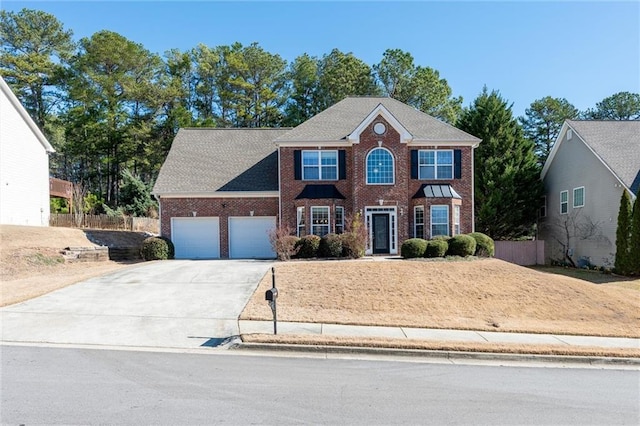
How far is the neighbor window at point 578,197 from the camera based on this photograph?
2614cm

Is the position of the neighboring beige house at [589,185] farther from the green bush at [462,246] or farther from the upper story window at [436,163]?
the green bush at [462,246]

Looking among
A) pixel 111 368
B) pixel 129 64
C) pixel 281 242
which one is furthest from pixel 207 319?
pixel 129 64

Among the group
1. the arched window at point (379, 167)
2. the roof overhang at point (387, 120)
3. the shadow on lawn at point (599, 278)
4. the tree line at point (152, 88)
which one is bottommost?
the shadow on lawn at point (599, 278)

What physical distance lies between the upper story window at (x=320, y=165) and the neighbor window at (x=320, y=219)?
1.80 metres

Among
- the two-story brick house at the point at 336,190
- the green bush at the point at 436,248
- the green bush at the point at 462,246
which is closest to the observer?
the green bush at the point at 436,248

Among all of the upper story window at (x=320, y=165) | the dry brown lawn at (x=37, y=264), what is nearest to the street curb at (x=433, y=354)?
the dry brown lawn at (x=37, y=264)

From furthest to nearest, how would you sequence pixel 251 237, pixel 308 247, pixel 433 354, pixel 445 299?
pixel 251 237 < pixel 308 247 < pixel 445 299 < pixel 433 354

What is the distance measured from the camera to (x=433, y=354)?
856cm

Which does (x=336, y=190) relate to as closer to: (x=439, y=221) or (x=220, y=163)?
(x=439, y=221)

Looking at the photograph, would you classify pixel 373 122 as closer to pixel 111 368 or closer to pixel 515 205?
pixel 515 205

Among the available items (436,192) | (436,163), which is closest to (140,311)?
(436,192)

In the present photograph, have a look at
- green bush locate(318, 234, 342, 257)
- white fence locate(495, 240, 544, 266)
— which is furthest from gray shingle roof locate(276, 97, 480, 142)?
white fence locate(495, 240, 544, 266)

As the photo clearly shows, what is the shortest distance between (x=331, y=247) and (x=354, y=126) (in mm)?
8055

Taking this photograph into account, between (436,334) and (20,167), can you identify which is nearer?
(436,334)
